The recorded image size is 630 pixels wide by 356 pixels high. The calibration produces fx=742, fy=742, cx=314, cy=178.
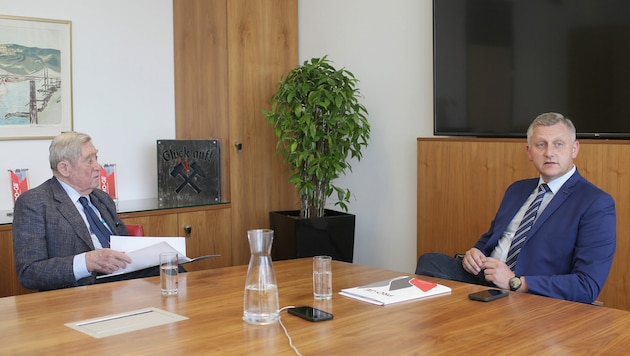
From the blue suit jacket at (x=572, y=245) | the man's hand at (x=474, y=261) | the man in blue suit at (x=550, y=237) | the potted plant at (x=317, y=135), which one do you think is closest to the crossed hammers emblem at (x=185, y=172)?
the potted plant at (x=317, y=135)

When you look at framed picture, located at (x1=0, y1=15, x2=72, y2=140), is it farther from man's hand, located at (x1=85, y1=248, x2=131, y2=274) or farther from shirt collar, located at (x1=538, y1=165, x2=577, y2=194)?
shirt collar, located at (x1=538, y1=165, x2=577, y2=194)

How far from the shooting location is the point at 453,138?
167 inches

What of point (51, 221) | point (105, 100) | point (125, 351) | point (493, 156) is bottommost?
point (125, 351)

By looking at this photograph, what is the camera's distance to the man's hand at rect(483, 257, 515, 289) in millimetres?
2777

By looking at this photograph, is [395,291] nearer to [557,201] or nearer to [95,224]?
[557,201]

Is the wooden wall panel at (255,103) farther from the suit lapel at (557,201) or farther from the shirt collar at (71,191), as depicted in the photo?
the suit lapel at (557,201)

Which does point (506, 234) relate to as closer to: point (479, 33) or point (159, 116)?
point (479, 33)

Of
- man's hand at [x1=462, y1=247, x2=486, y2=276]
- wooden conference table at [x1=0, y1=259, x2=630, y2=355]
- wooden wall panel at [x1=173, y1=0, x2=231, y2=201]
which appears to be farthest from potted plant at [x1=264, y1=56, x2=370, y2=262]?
wooden conference table at [x1=0, y1=259, x2=630, y2=355]

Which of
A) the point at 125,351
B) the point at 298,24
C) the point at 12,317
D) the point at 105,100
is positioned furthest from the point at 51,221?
the point at 298,24

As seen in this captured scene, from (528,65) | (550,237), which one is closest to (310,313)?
(550,237)

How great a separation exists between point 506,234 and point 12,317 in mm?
2059

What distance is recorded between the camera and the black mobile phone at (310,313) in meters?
2.07

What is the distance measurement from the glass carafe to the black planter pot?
8.55 feet

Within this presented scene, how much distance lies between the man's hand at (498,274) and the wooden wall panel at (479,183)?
0.95 metres
